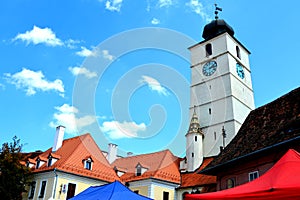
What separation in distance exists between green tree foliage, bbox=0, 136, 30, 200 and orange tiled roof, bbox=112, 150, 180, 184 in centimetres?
1094

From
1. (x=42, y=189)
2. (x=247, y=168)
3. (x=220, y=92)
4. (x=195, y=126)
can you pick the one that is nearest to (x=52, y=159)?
(x=42, y=189)

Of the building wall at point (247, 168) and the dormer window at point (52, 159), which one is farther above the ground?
the dormer window at point (52, 159)

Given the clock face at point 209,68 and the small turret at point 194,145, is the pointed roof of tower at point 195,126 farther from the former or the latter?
the clock face at point 209,68

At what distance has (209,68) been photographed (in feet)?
152

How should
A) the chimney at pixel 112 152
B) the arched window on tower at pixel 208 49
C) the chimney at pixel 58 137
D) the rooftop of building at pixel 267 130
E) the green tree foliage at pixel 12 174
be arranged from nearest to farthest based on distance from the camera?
1. the rooftop of building at pixel 267 130
2. the green tree foliage at pixel 12 174
3. the chimney at pixel 58 137
4. the chimney at pixel 112 152
5. the arched window on tower at pixel 208 49

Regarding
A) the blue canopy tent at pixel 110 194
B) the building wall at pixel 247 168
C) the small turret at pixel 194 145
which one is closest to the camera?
the blue canopy tent at pixel 110 194

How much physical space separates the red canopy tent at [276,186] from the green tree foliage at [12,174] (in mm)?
25044

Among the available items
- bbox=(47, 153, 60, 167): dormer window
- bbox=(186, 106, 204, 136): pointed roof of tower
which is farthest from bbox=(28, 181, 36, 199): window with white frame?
bbox=(186, 106, 204, 136): pointed roof of tower

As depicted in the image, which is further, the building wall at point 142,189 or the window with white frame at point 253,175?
the building wall at point 142,189

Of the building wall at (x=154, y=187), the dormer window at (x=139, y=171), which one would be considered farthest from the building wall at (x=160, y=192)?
the dormer window at (x=139, y=171)

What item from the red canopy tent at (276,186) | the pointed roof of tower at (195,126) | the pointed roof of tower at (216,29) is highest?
the pointed roof of tower at (216,29)

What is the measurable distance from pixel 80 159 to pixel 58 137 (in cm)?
467

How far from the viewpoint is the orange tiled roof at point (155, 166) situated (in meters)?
32.9

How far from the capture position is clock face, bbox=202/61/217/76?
45.6 metres
